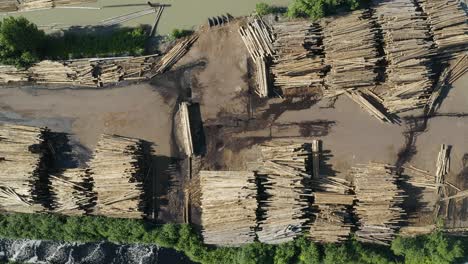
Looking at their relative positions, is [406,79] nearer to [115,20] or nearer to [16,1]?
[115,20]

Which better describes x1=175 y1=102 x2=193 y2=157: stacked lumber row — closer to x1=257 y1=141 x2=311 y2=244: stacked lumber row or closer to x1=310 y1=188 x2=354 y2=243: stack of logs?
x1=257 y1=141 x2=311 y2=244: stacked lumber row

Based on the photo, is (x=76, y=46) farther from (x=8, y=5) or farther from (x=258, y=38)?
(x=258, y=38)

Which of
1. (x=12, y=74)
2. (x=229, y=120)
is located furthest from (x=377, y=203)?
(x=12, y=74)

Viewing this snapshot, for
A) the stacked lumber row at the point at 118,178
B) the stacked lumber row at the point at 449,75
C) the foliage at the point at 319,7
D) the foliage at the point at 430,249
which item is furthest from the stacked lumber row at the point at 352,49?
the stacked lumber row at the point at 118,178

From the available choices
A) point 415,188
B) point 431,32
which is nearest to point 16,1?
point 431,32

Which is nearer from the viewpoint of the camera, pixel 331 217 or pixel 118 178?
pixel 331 217
